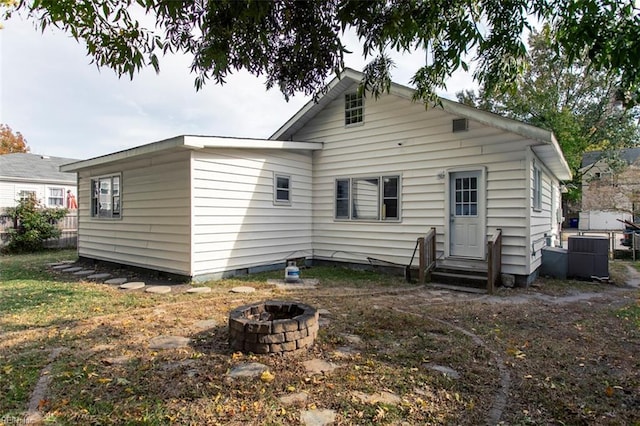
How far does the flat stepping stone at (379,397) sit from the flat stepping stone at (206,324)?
2.44 meters

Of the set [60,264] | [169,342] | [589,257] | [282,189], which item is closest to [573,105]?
[589,257]

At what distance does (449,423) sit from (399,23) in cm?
321

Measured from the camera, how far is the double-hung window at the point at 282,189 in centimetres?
953

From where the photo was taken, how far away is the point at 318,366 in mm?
3482

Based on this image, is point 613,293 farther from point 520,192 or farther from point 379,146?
point 379,146

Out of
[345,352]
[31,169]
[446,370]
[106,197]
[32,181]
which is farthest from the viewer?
[31,169]

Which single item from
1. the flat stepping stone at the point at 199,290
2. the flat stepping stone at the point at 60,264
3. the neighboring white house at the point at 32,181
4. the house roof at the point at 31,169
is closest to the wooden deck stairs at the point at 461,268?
the flat stepping stone at the point at 199,290

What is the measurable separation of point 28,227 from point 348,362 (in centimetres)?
1515

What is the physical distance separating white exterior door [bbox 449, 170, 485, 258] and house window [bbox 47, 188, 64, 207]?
2024 cm

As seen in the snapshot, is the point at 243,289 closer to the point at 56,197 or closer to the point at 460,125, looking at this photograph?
the point at 460,125

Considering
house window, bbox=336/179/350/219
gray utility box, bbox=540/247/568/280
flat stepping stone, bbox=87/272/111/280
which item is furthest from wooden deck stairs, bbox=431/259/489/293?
flat stepping stone, bbox=87/272/111/280

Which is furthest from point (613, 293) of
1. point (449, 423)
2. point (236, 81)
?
point (236, 81)

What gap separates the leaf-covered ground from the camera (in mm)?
2732

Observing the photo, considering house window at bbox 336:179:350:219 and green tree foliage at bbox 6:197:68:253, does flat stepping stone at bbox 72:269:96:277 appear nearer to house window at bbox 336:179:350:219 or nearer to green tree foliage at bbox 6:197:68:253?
green tree foliage at bbox 6:197:68:253
